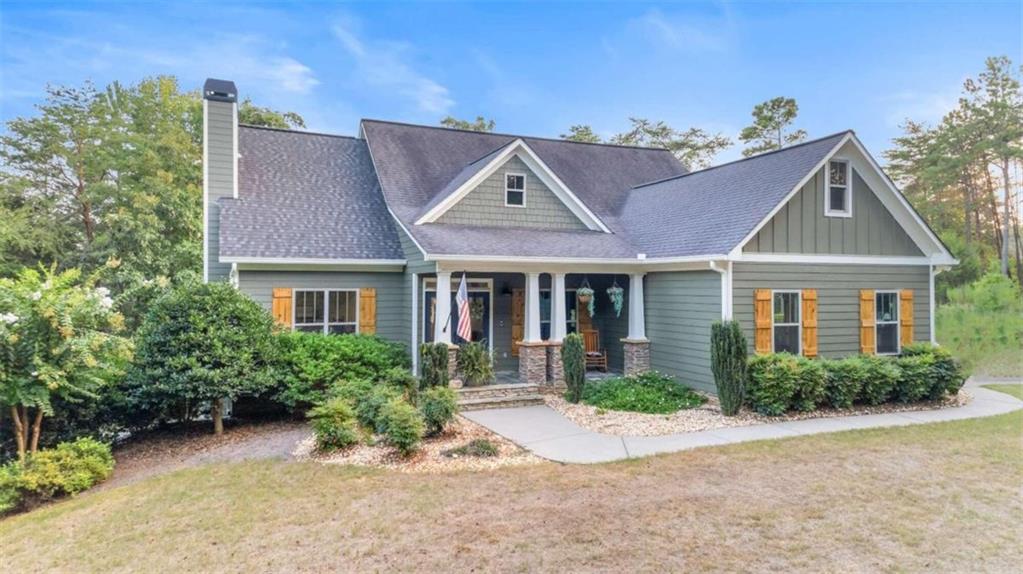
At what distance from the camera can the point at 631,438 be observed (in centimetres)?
843

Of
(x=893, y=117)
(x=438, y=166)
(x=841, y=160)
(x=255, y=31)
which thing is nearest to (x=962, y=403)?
(x=841, y=160)

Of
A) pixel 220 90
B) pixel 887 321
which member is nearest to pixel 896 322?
pixel 887 321

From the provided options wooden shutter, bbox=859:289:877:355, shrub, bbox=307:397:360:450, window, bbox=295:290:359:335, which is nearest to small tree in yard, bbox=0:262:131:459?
shrub, bbox=307:397:360:450

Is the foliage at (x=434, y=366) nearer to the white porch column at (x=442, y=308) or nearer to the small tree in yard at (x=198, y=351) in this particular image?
the white porch column at (x=442, y=308)

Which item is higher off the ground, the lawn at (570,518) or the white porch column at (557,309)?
the white porch column at (557,309)

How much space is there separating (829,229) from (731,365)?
4.25m

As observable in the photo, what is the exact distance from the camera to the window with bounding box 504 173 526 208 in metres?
13.2

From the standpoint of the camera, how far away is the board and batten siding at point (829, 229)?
11.2 metres

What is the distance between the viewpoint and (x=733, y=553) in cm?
462

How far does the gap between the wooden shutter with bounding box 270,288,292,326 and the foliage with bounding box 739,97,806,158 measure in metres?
26.8

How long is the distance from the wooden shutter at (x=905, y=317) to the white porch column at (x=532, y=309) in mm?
7960

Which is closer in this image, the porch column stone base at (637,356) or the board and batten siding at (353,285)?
the board and batten siding at (353,285)

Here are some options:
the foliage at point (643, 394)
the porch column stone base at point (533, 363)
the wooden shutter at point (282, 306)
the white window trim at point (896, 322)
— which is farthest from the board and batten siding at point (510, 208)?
the white window trim at point (896, 322)

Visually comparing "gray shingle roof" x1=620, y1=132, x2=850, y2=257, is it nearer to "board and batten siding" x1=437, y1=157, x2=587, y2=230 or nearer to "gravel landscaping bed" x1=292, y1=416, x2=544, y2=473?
"board and batten siding" x1=437, y1=157, x2=587, y2=230
